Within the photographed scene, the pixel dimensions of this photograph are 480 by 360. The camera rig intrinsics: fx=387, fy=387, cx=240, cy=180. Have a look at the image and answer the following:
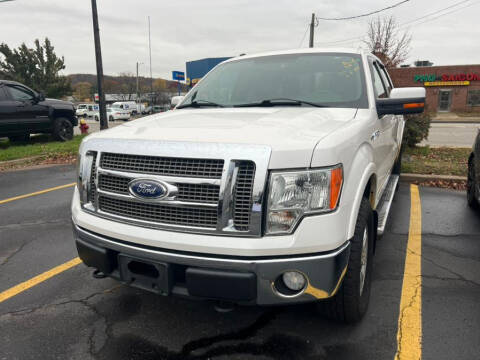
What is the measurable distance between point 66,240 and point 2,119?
28.7ft

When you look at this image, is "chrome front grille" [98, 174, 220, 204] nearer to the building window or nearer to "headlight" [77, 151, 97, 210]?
"headlight" [77, 151, 97, 210]

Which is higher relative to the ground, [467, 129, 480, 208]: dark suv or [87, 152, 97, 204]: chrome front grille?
[87, 152, 97, 204]: chrome front grille

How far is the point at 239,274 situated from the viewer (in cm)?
195

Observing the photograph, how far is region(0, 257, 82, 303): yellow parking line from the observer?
3.13 metres

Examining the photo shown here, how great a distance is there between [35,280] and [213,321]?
5.68 ft

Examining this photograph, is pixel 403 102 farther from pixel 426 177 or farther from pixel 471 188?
pixel 426 177

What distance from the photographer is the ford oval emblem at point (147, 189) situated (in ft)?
6.97

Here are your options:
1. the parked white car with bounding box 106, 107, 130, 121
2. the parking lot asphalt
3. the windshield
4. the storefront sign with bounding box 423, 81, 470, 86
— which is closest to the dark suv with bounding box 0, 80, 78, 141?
the parking lot asphalt

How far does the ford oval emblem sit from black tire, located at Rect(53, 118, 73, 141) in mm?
11974

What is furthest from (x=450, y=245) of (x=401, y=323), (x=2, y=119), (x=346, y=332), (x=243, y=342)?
(x=2, y=119)

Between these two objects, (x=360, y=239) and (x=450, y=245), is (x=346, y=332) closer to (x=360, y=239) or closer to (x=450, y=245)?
(x=360, y=239)

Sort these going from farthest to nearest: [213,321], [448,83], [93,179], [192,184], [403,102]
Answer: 1. [448,83]
2. [403,102]
3. [213,321]
4. [93,179]
5. [192,184]

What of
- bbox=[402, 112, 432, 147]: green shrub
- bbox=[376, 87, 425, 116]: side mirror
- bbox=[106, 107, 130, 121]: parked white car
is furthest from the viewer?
bbox=[106, 107, 130, 121]: parked white car

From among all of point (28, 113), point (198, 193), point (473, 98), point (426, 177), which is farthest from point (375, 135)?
point (473, 98)
